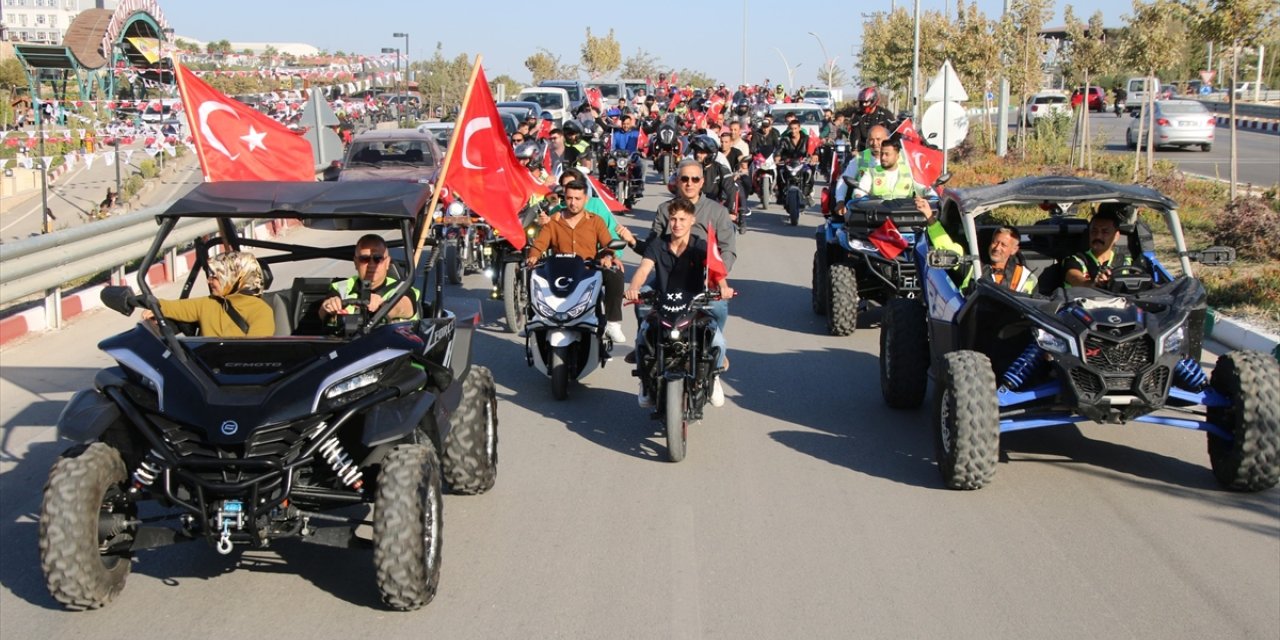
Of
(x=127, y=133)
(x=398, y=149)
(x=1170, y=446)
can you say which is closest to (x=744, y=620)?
(x=1170, y=446)

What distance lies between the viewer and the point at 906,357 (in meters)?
9.55

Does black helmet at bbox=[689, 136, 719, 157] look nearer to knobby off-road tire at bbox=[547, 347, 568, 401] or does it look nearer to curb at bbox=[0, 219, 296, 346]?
curb at bbox=[0, 219, 296, 346]

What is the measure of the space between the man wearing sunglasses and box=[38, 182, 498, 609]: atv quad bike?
783mm

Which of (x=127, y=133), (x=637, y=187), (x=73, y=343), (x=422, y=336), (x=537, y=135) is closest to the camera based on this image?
(x=422, y=336)

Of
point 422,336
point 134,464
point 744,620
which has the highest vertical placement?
point 422,336

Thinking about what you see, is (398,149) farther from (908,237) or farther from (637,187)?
(908,237)

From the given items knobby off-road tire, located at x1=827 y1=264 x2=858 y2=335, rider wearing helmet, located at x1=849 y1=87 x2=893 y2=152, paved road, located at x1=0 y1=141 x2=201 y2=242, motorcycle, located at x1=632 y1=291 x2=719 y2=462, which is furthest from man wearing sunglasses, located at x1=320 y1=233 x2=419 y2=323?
paved road, located at x1=0 y1=141 x2=201 y2=242

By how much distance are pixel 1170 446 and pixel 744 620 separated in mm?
4251

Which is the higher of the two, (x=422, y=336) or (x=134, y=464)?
(x=422, y=336)

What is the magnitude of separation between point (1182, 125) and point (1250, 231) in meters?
28.2

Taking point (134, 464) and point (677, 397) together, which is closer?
point (134, 464)

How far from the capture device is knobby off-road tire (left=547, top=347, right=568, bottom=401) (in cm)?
999

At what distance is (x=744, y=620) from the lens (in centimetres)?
572

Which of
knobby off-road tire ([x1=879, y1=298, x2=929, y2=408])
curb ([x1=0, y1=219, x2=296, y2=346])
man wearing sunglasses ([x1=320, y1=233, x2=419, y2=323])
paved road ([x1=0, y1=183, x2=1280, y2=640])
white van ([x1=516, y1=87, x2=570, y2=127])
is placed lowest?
paved road ([x1=0, y1=183, x2=1280, y2=640])
